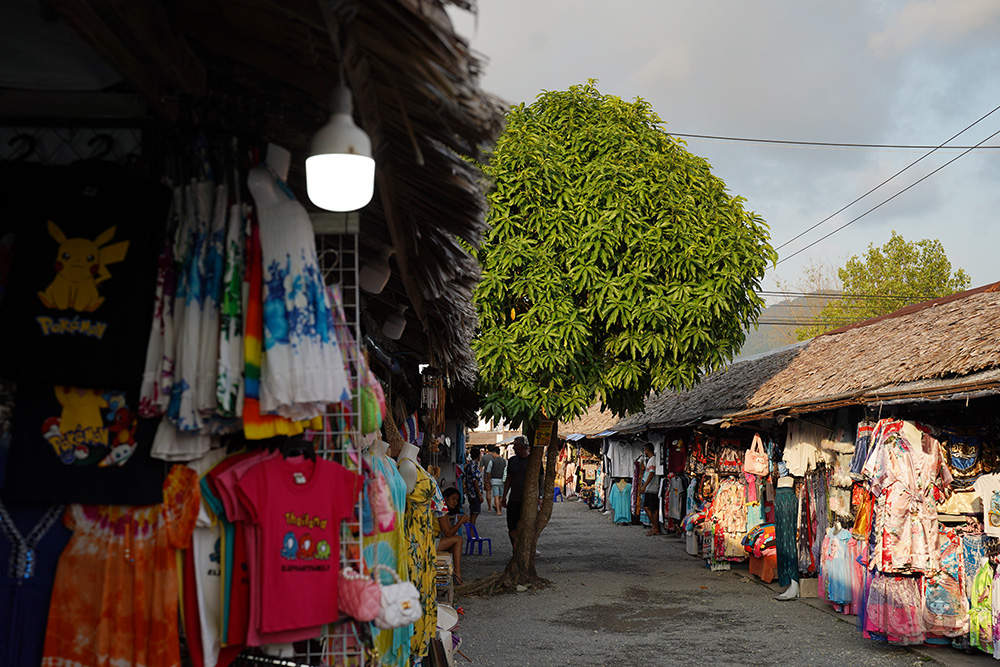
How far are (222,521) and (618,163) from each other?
30.7ft

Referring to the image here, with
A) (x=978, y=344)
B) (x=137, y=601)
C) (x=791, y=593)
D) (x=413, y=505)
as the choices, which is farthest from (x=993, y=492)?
(x=137, y=601)

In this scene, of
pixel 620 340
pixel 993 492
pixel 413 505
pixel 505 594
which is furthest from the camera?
pixel 505 594

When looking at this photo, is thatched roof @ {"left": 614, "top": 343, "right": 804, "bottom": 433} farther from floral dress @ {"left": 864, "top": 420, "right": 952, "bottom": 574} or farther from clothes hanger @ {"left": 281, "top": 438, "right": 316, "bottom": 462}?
clothes hanger @ {"left": 281, "top": 438, "right": 316, "bottom": 462}

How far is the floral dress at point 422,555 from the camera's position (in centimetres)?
491

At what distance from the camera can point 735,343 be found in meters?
11.6

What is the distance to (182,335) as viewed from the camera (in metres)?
2.39

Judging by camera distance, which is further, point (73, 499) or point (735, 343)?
point (735, 343)

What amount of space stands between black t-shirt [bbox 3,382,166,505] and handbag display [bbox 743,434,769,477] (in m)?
11.0

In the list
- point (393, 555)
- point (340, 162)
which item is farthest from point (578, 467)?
point (340, 162)

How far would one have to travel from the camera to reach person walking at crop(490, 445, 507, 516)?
26.4 metres

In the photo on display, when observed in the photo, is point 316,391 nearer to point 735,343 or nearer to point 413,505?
point 413,505

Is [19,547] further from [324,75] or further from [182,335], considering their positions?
[324,75]

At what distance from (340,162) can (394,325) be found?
2775 millimetres

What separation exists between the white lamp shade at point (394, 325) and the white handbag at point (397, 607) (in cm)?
245
